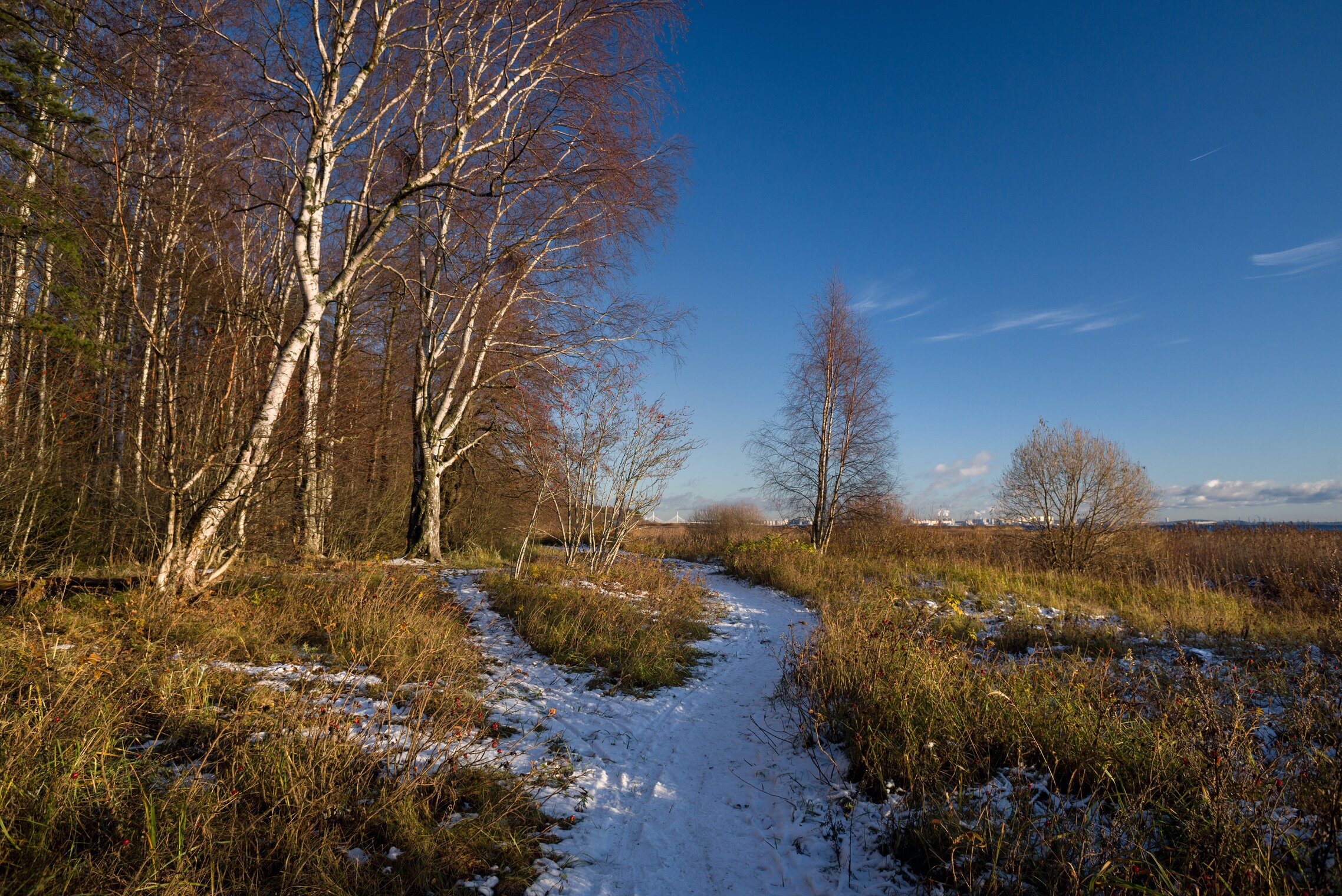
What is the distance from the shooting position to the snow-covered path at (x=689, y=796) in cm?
286

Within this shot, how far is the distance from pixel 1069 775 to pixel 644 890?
240cm

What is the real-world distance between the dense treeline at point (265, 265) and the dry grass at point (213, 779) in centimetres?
202

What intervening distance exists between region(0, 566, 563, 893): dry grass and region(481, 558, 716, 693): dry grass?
1.86 m

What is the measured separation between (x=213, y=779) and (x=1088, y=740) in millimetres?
4556

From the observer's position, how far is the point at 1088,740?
3234mm

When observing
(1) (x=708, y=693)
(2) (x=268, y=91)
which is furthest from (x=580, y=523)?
(2) (x=268, y=91)

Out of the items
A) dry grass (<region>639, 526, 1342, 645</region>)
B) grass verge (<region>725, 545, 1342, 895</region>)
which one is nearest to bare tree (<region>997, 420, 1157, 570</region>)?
dry grass (<region>639, 526, 1342, 645</region>)

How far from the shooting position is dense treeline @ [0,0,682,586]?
20.3 ft

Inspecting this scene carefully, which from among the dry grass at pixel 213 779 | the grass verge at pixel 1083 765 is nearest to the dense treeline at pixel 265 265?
the dry grass at pixel 213 779

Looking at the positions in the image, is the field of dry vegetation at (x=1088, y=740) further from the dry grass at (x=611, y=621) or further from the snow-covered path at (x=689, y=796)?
the dry grass at (x=611, y=621)

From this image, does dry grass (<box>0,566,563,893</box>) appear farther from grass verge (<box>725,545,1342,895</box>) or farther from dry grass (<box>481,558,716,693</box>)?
grass verge (<box>725,545,1342,895</box>)

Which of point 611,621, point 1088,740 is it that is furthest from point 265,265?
point 1088,740

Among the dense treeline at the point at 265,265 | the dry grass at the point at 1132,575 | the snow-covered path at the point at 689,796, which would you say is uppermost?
the dense treeline at the point at 265,265

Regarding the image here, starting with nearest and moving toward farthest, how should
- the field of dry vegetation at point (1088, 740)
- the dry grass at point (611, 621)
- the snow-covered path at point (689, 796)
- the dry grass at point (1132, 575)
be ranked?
the field of dry vegetation at point (1088, 740)
the snow-covered path at point (689, 796)
the dry grass at point (611, 621)
the dry grass at point (1132, 575)
